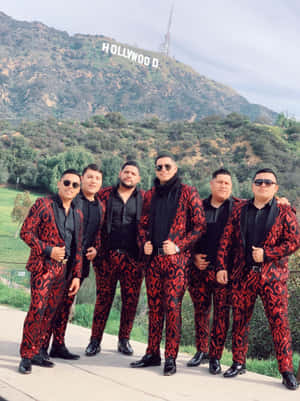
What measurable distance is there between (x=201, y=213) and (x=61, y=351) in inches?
71.8

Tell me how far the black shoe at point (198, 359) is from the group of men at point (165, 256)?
11mm

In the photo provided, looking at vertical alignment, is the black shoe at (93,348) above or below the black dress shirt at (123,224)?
below

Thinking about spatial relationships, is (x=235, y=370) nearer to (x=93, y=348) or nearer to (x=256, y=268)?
(x=256, y=268)

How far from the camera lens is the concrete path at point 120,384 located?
3.54 m

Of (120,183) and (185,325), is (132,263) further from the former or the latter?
(185,325)

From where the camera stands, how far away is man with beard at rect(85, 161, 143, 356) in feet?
15.1

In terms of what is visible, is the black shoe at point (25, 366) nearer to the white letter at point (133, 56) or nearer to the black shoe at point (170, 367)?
the black shoe at point (170, 367)

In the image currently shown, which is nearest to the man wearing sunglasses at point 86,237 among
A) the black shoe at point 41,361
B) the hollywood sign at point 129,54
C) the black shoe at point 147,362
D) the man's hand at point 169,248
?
the black shoe at point 41,361

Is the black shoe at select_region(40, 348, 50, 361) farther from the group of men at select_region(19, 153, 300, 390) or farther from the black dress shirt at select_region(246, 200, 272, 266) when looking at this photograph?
the black dress shirt at select_region(246, 200, 272, 266)

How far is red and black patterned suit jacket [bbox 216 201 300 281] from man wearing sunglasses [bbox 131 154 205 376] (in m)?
0.29

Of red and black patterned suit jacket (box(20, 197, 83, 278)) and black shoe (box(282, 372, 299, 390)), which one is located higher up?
red and black patterned suit jacket (box(20, 197, 83, 278))

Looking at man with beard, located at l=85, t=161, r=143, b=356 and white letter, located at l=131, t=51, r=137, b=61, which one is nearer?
man with beard, located at l=85, t=161, r=143, b=356

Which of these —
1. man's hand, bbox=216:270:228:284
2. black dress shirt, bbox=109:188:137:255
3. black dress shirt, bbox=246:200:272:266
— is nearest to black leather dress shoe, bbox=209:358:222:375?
man's hand, bbox=216:270:228:284

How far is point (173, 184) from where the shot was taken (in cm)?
434
